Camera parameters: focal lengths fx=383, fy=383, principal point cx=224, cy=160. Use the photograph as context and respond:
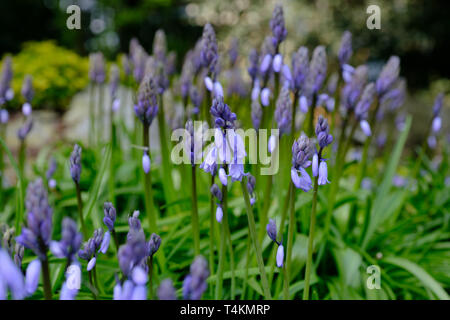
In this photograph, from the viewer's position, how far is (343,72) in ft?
9.07

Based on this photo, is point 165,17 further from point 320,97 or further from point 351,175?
point 320,97

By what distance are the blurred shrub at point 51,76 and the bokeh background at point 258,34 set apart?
0.02 metres

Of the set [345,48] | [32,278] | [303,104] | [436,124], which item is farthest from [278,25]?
[32,278]

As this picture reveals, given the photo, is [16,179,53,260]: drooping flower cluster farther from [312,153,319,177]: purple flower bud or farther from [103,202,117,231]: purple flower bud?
[312,153,319,177]: purple flower bud

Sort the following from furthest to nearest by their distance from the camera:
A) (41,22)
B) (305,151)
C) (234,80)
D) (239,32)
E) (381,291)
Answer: (41,22) < (239,32) < (234,80) < (381,291) < (305,151)

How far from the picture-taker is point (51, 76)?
9133 millimetres

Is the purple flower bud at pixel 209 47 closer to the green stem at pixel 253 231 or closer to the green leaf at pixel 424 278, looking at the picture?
the green stem at pixel 253 231

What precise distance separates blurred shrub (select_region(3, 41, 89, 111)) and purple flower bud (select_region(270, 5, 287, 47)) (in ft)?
25.4

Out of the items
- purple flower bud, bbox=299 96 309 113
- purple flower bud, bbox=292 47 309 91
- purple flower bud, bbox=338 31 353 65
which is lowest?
purple flower bud, bbox=299 96 309 113

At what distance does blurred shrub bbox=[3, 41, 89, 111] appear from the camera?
29.3ft

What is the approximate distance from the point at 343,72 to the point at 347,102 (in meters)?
0.30

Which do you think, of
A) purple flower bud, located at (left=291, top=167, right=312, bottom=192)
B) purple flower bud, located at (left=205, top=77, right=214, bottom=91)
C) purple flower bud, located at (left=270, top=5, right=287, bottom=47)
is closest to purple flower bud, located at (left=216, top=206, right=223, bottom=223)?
purple flower bud, located at (left=291, top=167, right=312, bottom=192)

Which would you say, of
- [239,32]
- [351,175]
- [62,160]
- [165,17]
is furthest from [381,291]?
[165,17]
